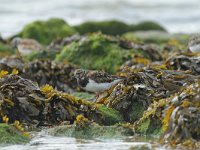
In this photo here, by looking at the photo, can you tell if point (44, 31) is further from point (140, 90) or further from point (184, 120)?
point (184, 120)

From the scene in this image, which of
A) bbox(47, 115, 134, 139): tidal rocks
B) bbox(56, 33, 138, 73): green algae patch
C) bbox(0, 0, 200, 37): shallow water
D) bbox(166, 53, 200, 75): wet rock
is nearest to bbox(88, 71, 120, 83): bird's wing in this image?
bbox(166, 53, 200, 75): wet rock

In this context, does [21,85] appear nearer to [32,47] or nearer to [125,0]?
[32,47]

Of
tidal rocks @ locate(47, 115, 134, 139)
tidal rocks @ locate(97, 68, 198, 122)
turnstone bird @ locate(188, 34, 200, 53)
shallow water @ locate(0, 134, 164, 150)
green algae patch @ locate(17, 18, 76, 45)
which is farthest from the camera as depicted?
green algae patch @ locate(17, 18, 76, 45)

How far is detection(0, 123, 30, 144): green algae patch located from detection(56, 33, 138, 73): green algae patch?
476 centimetres

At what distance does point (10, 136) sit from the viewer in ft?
16.3

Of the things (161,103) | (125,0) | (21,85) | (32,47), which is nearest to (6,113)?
(21,85)

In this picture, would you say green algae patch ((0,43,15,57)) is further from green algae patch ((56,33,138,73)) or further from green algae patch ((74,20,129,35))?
green algae patch ((74,20,129,35))

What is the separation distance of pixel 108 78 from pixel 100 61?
2879 millimetres

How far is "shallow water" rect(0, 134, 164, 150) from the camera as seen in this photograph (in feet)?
15.4

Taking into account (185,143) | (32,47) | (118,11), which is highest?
(118,11)

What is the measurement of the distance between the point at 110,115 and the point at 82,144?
1.13 metres

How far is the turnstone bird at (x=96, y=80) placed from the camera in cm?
704

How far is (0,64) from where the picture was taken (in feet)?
29.7

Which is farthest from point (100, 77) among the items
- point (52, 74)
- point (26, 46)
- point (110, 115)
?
point (26, 46)
